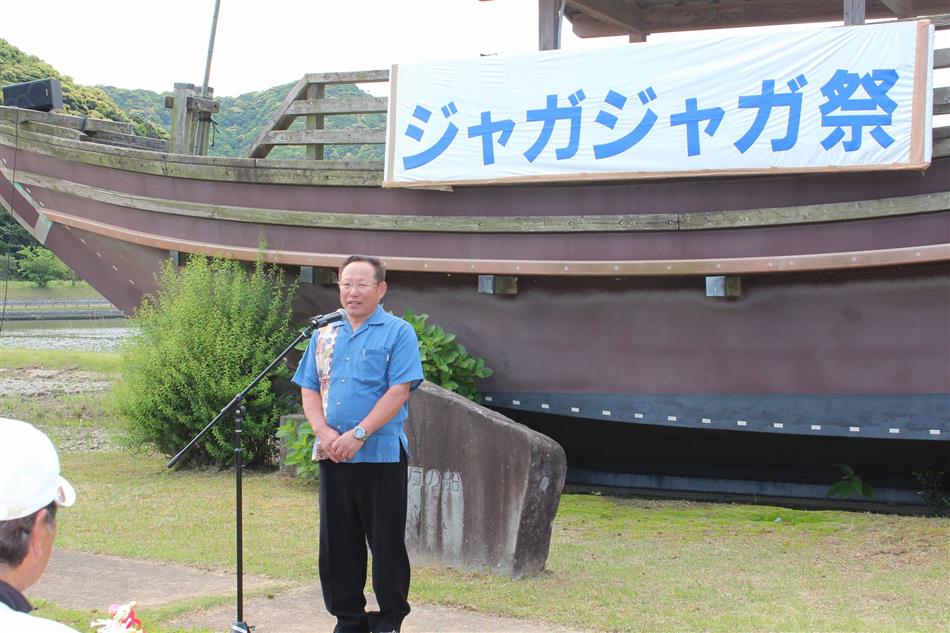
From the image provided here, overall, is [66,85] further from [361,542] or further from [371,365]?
[361,542]

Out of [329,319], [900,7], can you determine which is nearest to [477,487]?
[329,319]

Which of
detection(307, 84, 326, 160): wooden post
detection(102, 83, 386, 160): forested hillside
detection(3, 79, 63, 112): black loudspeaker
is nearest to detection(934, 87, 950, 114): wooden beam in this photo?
detection(307, 84, 326, 160): wooden post

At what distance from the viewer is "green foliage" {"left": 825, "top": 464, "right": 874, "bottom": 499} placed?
305 inches

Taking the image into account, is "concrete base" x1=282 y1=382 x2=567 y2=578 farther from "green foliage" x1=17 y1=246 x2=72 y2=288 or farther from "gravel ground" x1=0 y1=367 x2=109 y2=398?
"green foliage" x1=17 y1=246 x2=72 y2=288

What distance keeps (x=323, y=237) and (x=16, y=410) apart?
240 inches

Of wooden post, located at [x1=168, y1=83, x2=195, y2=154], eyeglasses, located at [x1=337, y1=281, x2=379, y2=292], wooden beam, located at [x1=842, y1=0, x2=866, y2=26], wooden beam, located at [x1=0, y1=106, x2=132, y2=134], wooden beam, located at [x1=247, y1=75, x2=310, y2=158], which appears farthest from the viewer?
wooden beam, located at [x1=0, y1=106, x2=132, y2=134]

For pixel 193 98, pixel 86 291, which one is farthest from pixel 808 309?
pixel 86 291

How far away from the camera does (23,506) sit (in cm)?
167

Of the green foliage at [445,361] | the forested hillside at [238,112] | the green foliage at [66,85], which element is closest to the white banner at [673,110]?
the green foliage at [445,361]

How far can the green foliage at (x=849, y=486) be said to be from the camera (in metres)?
7.75

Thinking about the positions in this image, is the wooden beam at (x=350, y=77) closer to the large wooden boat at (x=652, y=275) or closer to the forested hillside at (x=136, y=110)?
the large wooden boat at (x=652, y=275)

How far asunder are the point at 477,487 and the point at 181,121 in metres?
5.76

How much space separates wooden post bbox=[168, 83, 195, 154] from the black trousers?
6.23 metres

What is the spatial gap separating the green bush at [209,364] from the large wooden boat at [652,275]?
39 centimetres
